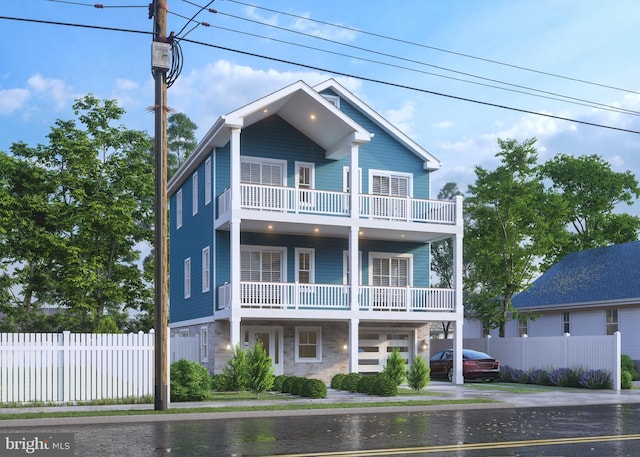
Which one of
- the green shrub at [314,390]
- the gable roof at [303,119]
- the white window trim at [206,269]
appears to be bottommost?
the green shrub at [314,390]

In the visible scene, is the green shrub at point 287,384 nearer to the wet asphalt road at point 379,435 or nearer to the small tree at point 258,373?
the small tree at point 258,373

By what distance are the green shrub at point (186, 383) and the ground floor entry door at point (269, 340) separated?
Answer: 811 cm

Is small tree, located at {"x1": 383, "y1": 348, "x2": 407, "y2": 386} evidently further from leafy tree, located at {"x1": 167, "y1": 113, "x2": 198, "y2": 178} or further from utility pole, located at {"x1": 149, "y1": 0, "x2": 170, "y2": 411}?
leafy tree, located at {"x1": 167, "y1": 113, "x2": 198, "y2": 178}

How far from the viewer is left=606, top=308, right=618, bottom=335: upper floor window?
36969 millimetres

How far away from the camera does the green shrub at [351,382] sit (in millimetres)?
24906

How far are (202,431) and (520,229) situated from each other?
26.7 m

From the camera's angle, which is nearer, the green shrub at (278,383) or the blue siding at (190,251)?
the green shrub at (278,383)

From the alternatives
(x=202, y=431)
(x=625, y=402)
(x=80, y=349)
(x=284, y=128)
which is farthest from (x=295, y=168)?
(x=202, y=431)

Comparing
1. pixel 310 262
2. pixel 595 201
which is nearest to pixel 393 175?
pixel 310 262

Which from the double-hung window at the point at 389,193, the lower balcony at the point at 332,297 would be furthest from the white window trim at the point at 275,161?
the lower balcony at the point at 332,297

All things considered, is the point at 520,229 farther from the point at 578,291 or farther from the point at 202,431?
the point at 202,431

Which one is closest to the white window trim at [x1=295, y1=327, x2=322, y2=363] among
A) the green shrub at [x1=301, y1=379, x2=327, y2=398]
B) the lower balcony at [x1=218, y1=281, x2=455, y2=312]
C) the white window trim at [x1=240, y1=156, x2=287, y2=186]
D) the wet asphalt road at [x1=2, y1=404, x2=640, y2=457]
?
the lower balcony at [x1=218, y1=281, x2=455, y2=312]

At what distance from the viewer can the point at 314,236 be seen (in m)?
30.5

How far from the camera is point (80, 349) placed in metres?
19.9
